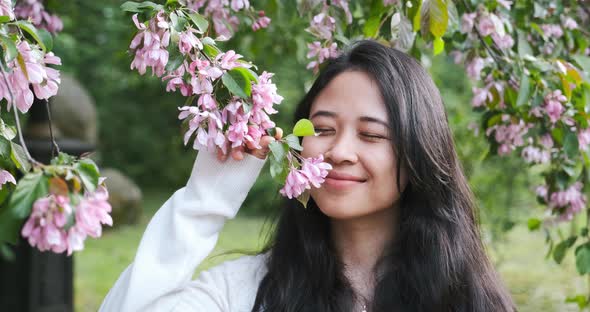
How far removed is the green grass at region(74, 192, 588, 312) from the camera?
5.97m

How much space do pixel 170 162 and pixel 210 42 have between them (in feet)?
A: 44.0

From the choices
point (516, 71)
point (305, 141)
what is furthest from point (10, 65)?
point (516, 71)

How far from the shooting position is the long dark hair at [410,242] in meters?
1.71

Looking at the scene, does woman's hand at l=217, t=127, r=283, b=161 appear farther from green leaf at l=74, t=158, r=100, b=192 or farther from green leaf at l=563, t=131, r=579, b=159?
green leaf at l=563, t=131, r=579, b=159

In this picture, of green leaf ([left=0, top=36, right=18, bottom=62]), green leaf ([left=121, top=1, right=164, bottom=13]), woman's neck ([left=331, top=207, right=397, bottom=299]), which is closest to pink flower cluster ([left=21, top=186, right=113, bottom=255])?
green leaf ([left=0, top=36, right=18, bottom=62])

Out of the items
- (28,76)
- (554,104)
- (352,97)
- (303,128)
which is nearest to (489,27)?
(554,104)

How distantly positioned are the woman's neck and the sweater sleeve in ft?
1.36

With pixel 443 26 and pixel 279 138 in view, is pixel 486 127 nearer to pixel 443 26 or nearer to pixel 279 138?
pixel 443 26

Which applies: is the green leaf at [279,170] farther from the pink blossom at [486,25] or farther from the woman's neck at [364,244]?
the pink blossom at [486,25]

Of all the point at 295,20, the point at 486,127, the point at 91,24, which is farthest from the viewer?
the point at 91,24

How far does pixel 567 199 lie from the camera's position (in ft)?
7.25

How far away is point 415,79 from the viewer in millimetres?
1752

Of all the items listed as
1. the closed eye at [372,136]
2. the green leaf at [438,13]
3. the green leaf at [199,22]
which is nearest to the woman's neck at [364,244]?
the closed eye at [372,136]

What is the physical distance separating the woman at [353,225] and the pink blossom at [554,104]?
0.31 m
